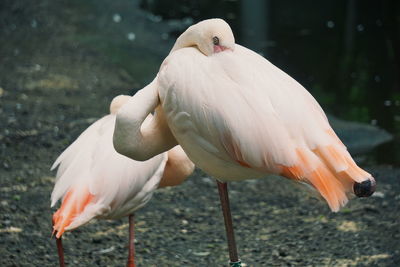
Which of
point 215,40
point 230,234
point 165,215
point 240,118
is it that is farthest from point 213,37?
point 165,215

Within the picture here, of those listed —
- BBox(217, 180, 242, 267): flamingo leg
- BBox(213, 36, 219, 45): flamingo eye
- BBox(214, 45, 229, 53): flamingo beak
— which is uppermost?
BBox(213, 36, 219, 45): flamingo eye

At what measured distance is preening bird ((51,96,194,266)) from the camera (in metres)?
3.77

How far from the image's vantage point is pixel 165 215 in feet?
16.8

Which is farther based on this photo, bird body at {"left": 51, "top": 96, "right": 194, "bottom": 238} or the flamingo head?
bird body at {"left": 51, "top": 96, "right": 194, "bottom": 238}

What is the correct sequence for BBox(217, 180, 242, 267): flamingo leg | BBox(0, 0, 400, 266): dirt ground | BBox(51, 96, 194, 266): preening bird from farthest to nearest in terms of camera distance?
BBox(0, 0, 400, 266): dirt ground < BBox(51, 96, 194, 266): preening bird < BBox(217, 180, 242, 267): flamingo leg

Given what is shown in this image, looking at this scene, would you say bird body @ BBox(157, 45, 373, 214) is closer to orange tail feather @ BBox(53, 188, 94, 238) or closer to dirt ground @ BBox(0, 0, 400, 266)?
dirt ground @ BBox(0, 0, 400, 266)

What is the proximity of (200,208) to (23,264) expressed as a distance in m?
1.32

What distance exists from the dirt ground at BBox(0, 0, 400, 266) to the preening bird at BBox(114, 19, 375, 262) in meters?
0.26

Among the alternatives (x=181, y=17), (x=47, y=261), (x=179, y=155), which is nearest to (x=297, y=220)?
(x=179, y=155)

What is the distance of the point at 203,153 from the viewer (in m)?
3.10

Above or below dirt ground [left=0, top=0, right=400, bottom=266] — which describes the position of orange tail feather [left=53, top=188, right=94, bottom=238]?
above

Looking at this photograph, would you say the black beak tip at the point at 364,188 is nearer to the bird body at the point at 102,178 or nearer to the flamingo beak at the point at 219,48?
the flamingo beak at the point at 219,48

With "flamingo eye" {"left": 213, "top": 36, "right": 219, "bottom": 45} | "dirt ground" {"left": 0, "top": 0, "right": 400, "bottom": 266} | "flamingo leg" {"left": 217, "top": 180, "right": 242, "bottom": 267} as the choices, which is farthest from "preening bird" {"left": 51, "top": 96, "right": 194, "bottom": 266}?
"flamingo eye" {"left": 213, "top": 36, "right": 219, "bottom": 45}

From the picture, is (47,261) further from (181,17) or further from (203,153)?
(181,17)
